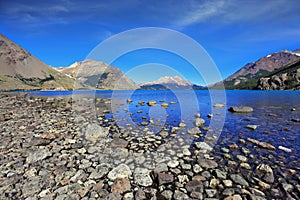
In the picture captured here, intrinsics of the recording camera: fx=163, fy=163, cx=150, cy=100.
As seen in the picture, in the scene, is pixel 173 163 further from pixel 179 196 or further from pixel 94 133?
pixel 94 133

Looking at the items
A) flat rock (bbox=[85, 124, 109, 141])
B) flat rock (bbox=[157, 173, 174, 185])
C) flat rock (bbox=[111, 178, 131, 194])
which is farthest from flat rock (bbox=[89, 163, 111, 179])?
flat rock (bbox=[85, 124, 109, 141])

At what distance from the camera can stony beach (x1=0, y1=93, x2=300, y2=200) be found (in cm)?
471

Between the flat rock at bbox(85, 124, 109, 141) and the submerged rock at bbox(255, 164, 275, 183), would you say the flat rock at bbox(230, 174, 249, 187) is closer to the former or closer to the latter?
the submerged rock at bbox(255, 164, 275, 183)

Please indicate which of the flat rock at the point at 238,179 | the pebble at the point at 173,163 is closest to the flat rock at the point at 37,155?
the pebble at the point at 173,163

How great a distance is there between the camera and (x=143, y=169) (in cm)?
604

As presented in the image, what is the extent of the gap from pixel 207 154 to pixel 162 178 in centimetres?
296

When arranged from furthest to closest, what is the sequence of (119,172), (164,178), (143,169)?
(143,169) < (119,172) < (164,178)

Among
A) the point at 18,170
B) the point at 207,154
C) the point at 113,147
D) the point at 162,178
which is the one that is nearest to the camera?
the point at 162,178

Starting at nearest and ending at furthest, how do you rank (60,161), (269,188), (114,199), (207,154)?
(114,199), (269,188), (60,161), (207,154)

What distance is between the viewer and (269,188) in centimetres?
486

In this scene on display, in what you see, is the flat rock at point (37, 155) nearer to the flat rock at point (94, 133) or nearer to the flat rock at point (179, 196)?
the flat rock at point (94, 133)

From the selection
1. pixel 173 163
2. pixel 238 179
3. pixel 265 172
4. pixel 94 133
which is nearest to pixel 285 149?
pixel 265 172

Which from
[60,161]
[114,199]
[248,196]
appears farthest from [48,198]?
[248,196]

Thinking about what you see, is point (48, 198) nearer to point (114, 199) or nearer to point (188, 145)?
point (114, 199)
